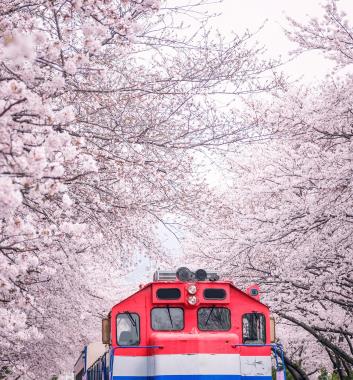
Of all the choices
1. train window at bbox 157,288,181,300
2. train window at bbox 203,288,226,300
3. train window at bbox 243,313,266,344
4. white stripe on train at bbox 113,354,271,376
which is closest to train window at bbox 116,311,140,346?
white stripe on train at bbox 113,354,271,376

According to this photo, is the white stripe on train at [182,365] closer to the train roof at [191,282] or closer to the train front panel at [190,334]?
the train front panel at [190,334]

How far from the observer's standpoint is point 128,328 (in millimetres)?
9336

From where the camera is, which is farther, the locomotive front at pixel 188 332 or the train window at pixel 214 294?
the train window at pixel 214 294

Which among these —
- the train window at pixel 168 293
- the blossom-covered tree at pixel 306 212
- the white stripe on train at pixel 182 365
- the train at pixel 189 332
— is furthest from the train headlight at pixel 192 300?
the blossom-covered tree at pixel 306 212

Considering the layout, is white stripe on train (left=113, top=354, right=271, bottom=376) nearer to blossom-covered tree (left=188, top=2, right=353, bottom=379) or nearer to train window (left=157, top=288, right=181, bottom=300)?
train window (left=157, top=288, right=181, bottom=300)

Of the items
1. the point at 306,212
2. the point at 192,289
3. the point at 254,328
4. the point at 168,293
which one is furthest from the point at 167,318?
the point at 306,212

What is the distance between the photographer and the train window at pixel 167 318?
31.0ft

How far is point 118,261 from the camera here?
12195 mm

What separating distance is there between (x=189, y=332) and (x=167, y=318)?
1.25ft

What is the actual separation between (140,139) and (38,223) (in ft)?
6.05

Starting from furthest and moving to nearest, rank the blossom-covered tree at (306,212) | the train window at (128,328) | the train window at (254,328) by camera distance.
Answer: the blossom-covered tree at (306,212) < the train window at (254,328) < the train window at (128,328)

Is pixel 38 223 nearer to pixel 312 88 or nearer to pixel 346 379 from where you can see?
pixel 312 88

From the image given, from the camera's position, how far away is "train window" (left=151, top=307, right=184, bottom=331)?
945 centimetres

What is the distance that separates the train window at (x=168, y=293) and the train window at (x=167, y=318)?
0.56ft
